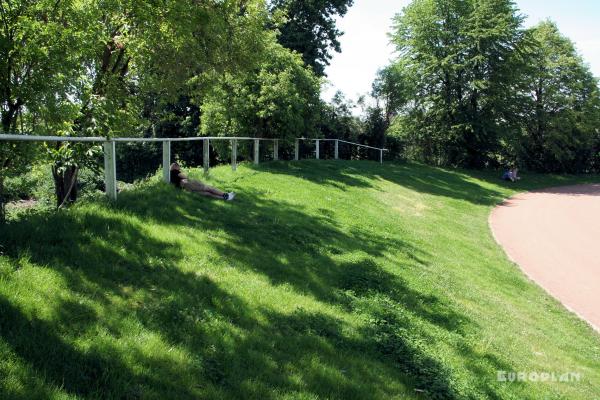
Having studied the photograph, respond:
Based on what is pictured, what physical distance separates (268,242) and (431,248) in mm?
5477

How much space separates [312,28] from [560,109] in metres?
23.6

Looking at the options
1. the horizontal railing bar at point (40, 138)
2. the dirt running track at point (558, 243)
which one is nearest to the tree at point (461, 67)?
the dirt running track at point (558, 243)

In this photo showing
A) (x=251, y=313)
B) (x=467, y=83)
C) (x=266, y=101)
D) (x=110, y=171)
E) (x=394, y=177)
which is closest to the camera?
(x=251, y=313)

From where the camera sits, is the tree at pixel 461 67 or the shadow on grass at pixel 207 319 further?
the tree at pixel 461 67

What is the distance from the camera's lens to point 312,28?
32.5 meters

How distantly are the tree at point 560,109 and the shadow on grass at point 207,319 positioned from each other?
3720 centimetres

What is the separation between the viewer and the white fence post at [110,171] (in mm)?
7070

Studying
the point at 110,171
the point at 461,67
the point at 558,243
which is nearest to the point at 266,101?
the point at 558,243

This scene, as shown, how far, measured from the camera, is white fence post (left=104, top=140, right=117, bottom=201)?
707cm

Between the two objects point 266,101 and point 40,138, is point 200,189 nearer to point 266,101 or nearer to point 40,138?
point 40,138

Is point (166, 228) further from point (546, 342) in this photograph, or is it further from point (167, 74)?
point (167, 74)

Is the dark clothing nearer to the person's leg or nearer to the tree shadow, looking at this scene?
the person's leg

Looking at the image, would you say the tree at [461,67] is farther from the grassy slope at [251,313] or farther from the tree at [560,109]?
the grassy slope at [251,313]

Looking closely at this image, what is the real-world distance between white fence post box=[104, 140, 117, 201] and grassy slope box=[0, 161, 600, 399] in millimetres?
199
